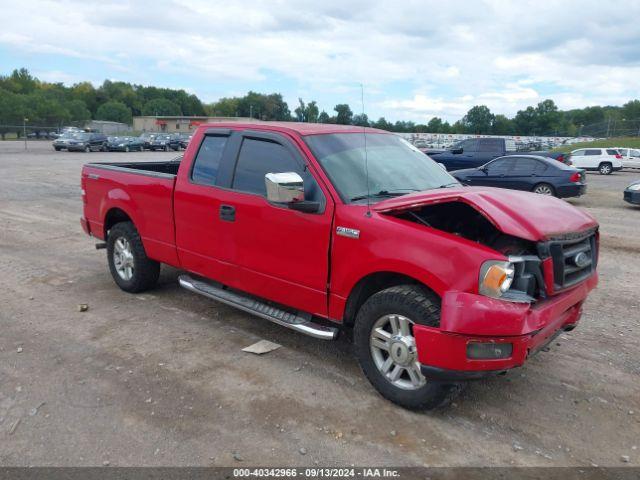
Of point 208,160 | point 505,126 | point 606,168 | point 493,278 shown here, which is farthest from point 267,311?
point 505,126

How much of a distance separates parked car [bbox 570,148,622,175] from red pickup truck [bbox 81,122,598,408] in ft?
104

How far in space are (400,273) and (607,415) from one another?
1.74 m

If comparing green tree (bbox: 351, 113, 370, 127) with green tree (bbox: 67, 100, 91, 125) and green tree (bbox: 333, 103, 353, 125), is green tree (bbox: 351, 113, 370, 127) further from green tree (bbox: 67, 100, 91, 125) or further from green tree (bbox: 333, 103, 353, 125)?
green tree (bbox: 67, 100, 91, 125)

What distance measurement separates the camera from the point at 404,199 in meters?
3.79

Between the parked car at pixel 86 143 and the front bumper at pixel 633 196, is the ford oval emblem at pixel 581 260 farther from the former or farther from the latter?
the parked car at pixel 86 143

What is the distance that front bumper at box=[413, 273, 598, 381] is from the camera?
127 inches

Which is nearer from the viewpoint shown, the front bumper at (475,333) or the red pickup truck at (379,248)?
the front bumper at (475,333)

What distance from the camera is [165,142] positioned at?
49.7 m

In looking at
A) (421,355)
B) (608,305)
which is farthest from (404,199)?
(608,305)

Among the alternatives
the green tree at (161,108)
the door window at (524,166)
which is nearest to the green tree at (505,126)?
the green tree at (161,108)

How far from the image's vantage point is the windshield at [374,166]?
4.24m

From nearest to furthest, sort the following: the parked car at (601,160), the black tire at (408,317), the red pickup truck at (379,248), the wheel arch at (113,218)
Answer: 1. the red pickup truck at (379,248)
2. the black tire at (408,317)
3. the wheel arch at (113,218)
4. the parked car at (601,160)

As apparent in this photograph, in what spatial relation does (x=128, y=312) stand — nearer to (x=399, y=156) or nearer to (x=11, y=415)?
(x=11, y=415)

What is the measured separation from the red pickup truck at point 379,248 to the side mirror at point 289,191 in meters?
0.01
